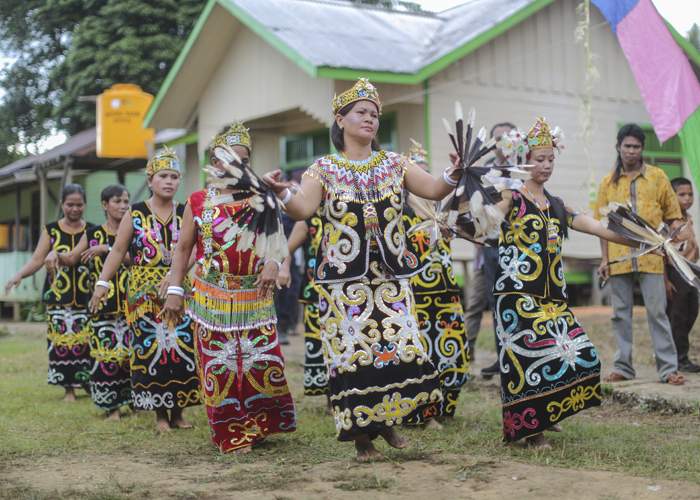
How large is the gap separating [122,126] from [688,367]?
13.7 meters

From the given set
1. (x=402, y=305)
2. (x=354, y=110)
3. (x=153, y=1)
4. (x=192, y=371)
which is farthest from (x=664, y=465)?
(x=153, y=1)

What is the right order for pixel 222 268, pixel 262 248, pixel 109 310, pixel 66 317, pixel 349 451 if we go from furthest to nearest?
pixel 66 317 < pixel 109 310 < pixel 222 268 < pixel 349 451 < pixel 262 248

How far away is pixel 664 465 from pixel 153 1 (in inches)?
→ 916

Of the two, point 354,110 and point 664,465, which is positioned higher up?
point 354,110

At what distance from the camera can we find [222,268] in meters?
6.24

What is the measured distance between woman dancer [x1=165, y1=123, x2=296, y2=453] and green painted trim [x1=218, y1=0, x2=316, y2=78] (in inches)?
274

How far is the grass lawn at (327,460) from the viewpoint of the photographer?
15.8 feet

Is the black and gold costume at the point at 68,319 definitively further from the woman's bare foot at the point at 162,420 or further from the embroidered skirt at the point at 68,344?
the woman's bare foot at the point at 162,420

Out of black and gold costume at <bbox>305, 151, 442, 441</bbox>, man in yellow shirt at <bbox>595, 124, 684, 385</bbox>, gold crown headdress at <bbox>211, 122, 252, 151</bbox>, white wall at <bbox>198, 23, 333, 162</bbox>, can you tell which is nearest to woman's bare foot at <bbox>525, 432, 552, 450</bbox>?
black and gold costume at <bbox>305, 151, 442, 441</bbox>

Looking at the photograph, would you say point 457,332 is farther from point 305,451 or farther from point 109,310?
point 109,310

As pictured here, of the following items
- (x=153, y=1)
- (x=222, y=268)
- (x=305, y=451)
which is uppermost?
(x=153, y=1)

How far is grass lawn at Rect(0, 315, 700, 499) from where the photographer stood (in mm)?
4828

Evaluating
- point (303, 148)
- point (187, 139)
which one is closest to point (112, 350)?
point (303, 148)

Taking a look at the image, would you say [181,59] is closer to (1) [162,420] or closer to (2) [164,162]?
(2) [164,162]
